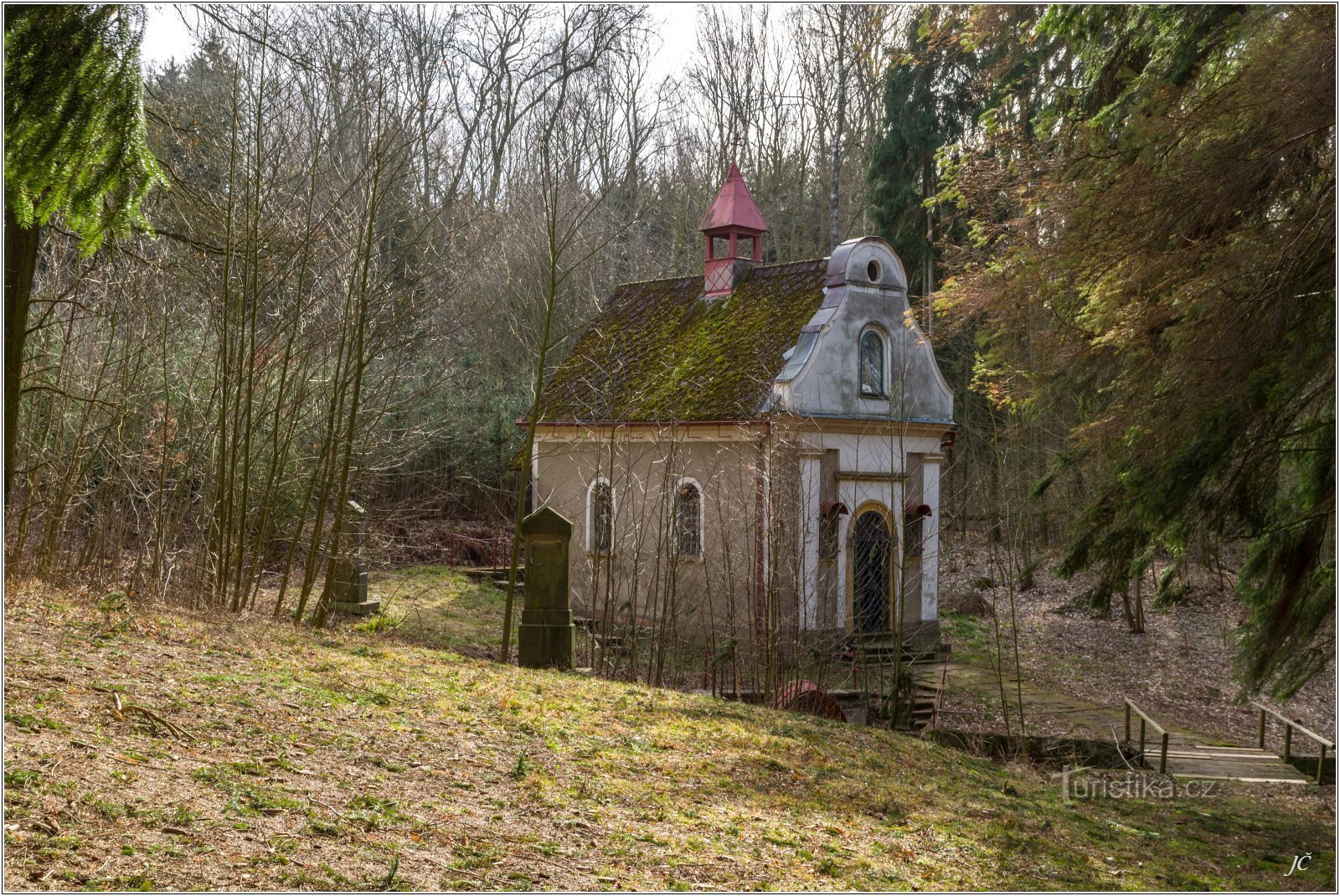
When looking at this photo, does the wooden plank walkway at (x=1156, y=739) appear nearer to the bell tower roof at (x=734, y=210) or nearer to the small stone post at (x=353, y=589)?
the bell tower roof at (x=734, y=210)

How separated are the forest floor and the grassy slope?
184 inches

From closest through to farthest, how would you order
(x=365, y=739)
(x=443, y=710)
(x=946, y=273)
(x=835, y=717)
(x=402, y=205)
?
(x=365, y=739), (x=443, y=710), (x=835, y=717), (x=402, y=205), (x=946, y=273)

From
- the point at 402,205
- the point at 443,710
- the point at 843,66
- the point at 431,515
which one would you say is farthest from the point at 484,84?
the point at 443,710

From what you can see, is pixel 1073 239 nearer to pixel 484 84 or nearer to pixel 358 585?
pixel 358 585

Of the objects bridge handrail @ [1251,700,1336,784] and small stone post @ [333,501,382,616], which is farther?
small stone post @ [333,501,382,616]

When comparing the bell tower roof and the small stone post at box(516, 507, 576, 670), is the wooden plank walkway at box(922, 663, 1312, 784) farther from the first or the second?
the bell tower roof

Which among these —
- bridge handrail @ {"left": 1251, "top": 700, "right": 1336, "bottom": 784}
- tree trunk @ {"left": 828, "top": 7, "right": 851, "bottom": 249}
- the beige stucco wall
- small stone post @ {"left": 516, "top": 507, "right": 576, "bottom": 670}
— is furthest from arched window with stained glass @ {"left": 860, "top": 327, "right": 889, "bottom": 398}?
tree trunk @ {"left": 828, "top": 7, "right": 851, "bottom": 249}

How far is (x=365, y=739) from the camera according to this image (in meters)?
6.68

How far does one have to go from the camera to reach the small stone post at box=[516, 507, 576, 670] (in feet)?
38.9

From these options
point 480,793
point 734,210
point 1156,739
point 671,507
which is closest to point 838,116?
point 734,210

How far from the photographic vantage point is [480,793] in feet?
19.7

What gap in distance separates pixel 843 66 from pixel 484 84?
9.71 meters

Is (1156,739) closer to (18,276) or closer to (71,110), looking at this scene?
(18,276)

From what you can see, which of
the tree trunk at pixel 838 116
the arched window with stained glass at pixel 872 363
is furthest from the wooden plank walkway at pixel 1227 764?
the tree trunk at pixel 838 116
